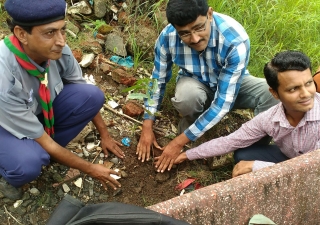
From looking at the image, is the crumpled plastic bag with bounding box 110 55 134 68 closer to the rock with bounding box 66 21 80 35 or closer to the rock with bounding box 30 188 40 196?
the rock with bounding box 66 21 80 35

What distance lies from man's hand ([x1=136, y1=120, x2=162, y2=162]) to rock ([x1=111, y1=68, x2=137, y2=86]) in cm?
48

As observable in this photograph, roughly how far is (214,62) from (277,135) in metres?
0.60

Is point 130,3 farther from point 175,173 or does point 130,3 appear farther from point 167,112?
point 175,173

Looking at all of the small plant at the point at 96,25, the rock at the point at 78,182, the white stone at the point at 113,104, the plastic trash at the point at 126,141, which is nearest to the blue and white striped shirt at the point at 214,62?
the plastic trash at the point at 126,141

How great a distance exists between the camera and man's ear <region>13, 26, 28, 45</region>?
64.9 inches

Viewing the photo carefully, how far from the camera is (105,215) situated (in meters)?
1.22

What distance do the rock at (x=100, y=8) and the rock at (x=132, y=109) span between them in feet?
3.46

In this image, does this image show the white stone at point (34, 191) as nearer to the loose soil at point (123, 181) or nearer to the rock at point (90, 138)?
the loose soil at point (123, 181)

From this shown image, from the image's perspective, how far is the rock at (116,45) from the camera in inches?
120

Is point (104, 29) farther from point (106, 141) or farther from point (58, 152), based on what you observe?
point (58, 152)

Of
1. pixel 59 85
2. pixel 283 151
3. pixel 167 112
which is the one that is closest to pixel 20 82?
pixel 59 85

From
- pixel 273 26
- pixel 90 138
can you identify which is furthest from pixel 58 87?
pixel 273 26

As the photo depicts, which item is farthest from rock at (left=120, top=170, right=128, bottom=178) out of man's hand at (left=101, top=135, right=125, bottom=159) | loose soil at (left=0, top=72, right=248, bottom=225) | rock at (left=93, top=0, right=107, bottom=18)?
rock at (left=93, top=0, right=107, bottom=18)

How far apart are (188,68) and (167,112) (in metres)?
0.53
